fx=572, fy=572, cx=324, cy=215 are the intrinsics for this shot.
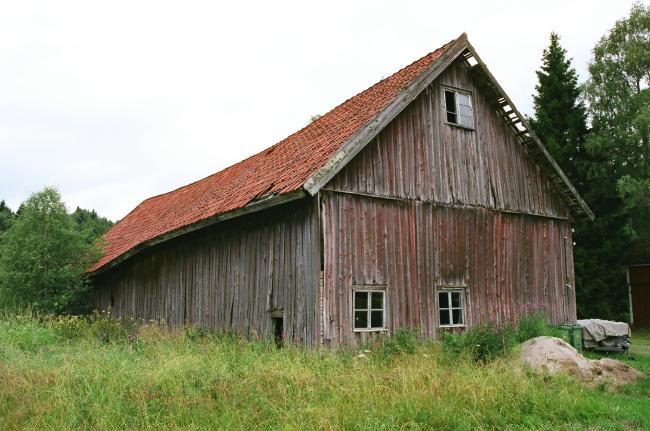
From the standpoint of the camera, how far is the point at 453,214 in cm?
1365

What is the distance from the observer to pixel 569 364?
10062mm

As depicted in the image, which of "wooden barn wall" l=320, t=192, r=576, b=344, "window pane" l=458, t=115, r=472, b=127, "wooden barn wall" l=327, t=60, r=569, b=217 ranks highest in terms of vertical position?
"window pane" l=458, t=115, r=472, b=127

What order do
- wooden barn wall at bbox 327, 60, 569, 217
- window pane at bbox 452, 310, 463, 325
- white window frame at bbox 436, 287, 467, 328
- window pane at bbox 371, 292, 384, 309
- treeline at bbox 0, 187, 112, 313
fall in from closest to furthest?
window pane at bbox 371, 292, 384, 309 < wooden barn wall at bbox 327, 60, 569, 217 < white window frame at bbox 436, 287, 467, 328 < window pane at bbox 452, 310, 463, 325 < treeline at bbox 0, 187, 112, 313

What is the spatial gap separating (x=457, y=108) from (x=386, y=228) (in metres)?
3.98

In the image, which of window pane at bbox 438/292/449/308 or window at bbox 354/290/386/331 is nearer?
window at bbox 354/290/386/331

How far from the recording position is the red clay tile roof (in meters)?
11.8

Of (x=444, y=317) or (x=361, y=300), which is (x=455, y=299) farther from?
(x=361, y=300)

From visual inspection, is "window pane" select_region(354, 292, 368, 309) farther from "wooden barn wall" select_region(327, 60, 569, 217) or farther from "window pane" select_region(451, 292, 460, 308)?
"window pane" select_region(451, 292, 460, 308)

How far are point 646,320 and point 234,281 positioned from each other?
70.5ft

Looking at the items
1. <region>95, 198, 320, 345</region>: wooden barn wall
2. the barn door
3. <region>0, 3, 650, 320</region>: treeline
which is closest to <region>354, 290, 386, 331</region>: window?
<region>95, 198, 320, 345</region>: wooden barn wall

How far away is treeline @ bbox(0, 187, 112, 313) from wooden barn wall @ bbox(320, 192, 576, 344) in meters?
10.2

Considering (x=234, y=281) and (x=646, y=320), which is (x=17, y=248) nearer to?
(x=234, y=281)

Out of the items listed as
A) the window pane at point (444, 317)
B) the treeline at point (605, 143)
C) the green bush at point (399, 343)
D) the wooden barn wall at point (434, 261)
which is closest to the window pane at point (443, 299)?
the window pane at point (444, 317)

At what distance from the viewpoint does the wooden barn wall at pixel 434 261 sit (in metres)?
11.5
